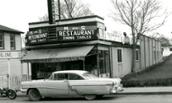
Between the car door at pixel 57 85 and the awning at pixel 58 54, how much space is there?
4.70 m

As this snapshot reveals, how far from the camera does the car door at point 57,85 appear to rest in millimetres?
17531

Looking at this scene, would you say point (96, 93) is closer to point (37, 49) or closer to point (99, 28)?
point (99, 28)

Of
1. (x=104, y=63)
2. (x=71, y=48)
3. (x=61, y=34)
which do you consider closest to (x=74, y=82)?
(x=71, y=48)

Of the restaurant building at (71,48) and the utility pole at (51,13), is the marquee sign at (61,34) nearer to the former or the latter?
the restaurant building at (71,48)

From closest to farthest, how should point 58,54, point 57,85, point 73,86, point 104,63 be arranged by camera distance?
point 73,86 < point 57,85 < point 58,54 < point 104,63

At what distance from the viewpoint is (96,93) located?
16844mm

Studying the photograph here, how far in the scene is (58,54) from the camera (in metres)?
24.0

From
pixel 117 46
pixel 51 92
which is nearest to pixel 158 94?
pixel 51 92

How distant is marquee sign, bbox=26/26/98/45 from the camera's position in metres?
23.8

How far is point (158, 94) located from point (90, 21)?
8.49 m

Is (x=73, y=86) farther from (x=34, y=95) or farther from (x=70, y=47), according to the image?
(x=70, y=47)

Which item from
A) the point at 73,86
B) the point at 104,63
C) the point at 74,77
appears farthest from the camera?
the point at 104,63

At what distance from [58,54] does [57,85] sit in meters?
6.59

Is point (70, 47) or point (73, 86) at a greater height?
point (70, 47)
